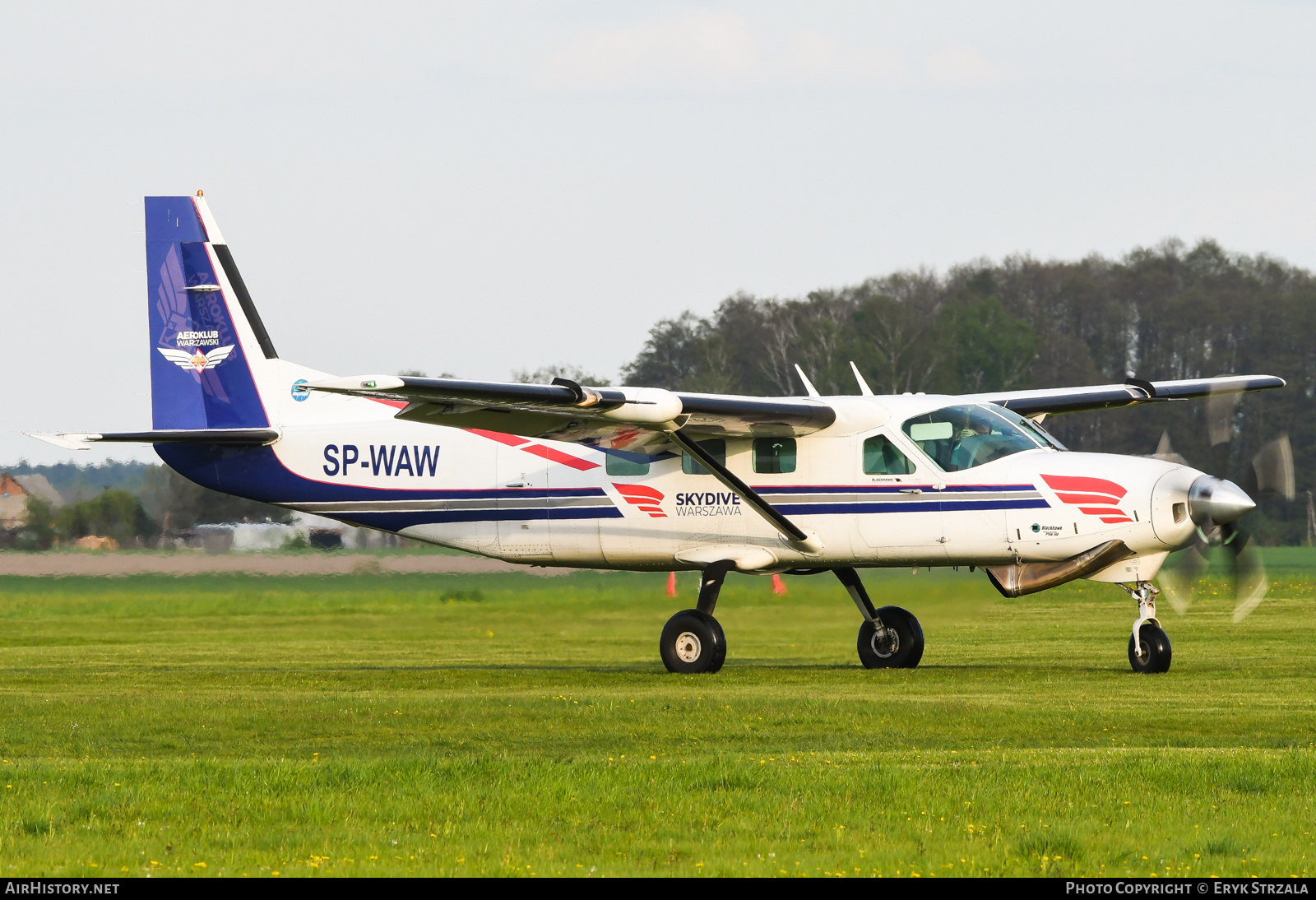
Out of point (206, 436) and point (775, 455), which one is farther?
point (206, 436)

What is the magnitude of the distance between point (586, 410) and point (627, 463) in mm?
2722

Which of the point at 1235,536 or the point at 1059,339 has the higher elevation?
the point at 1059,339

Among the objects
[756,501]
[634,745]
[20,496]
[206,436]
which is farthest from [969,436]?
[20,496]

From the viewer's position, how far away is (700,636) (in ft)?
60.5

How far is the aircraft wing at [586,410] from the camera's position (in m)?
15.4

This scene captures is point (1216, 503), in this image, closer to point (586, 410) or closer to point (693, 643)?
point (693, 643)

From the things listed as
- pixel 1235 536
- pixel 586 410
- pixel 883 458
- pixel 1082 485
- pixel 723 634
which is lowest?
pixel 723 634

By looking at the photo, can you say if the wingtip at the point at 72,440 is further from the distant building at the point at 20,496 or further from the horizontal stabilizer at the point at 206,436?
the distant building at the point at 20,496

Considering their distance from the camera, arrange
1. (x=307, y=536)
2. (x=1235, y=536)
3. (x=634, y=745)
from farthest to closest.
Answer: (x=307, y=536) → (x=1235, y=536) → (x=634, y=745)

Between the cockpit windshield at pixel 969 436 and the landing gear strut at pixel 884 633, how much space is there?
2.12 meters

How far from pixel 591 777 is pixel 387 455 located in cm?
1096

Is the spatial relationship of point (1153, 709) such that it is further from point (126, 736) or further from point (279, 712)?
Result: point (126, 736)
